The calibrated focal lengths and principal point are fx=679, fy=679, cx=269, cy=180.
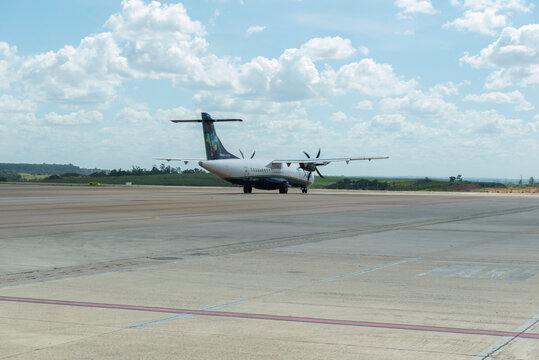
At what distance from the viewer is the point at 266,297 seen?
10477mm

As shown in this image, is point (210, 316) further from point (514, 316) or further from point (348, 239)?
point (348, 239)

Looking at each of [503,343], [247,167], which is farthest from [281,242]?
[247,167]

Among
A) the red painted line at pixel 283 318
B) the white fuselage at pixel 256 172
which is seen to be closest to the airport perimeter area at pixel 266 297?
the red painted line at pixel 283 318

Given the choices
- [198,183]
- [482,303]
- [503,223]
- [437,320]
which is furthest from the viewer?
[198,183]

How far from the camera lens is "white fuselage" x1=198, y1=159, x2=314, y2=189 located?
68.9 metres

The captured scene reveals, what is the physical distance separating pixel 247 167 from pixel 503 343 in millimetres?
64006

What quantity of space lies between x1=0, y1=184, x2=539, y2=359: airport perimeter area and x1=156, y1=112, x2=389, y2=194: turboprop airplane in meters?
47.9

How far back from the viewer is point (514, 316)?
29.6ft

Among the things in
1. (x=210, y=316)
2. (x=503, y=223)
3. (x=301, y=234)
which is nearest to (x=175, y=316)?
(x=210, y=316)

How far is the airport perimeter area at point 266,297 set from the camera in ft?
24.3

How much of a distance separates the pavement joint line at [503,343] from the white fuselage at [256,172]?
59.9 meters

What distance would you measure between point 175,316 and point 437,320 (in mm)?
3410

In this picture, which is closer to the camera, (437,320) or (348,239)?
(437,320)

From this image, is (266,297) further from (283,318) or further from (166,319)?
(166,319)
